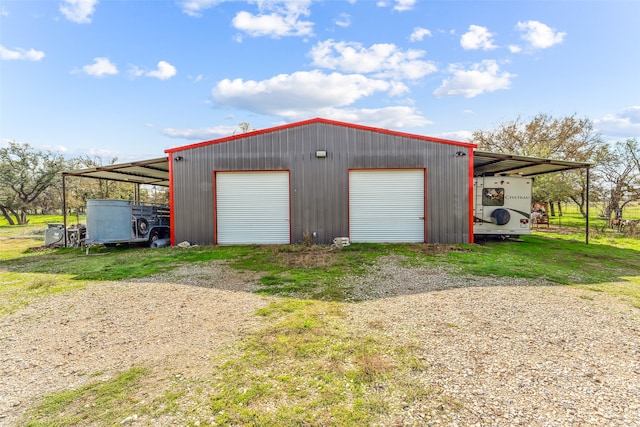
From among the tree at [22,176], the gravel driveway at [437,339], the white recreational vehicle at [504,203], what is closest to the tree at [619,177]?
the white recreational vehicle at [504,203]

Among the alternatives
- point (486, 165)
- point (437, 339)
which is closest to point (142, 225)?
point (437, 339)

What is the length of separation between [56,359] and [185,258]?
584cm

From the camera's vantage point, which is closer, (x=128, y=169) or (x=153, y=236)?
(x=153, y=236)

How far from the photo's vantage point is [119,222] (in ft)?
36.9

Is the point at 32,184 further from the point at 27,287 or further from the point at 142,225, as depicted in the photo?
the point at 27,287

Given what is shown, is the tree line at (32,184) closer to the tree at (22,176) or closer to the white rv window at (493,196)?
the tree at (22,176)

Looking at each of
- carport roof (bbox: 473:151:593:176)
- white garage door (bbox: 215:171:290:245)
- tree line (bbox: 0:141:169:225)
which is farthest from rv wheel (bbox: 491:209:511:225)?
tree line (bbox: 0:141:169:225)

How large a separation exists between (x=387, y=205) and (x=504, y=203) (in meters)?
4.78

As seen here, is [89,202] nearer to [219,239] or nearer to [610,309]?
[219,239]

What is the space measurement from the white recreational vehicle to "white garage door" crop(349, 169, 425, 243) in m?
2.83

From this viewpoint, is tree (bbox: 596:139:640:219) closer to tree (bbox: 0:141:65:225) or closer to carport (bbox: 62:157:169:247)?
carport (bbox: 62:157:169:247)

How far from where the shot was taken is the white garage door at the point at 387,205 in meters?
11.3

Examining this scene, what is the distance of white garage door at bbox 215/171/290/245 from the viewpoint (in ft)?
37.6

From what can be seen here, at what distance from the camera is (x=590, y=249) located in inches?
424
